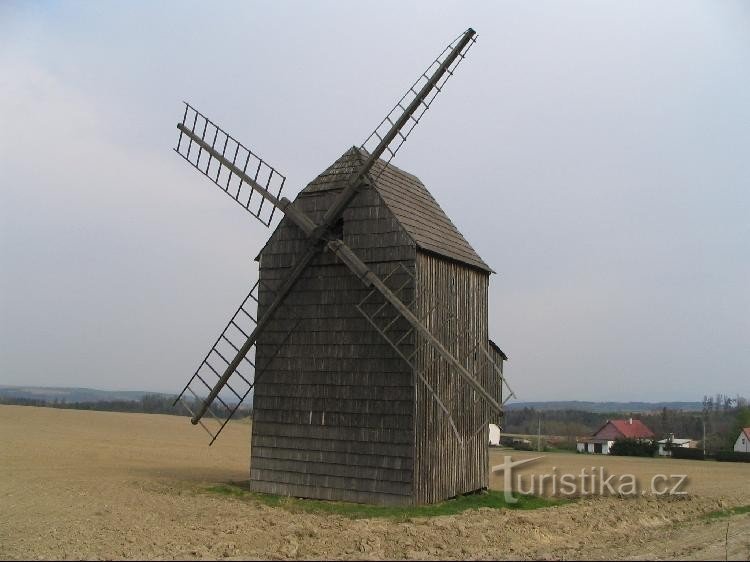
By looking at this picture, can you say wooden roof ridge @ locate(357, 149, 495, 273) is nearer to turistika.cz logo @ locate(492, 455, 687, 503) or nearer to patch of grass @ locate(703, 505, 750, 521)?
turistika.cz logo @ locate(492, 455, 687, 503)

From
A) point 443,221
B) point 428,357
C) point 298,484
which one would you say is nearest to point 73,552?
point 298,484

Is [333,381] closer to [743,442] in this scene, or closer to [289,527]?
[289,527]

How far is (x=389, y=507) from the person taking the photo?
569 inches

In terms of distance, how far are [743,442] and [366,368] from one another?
4790cm

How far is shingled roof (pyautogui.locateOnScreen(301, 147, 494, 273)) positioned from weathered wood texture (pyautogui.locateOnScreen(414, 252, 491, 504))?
12.3 inches

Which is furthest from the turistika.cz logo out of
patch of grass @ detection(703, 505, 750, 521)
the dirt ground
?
patch of grass @ detection(703, 505, 750, 521)

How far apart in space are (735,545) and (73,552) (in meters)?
10.3

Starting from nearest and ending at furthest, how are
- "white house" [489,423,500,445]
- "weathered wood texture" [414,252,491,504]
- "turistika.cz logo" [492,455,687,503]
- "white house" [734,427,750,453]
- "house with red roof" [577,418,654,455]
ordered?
1. "weathered wood texture" [414,252,491,504]
2. "white house" [489,423,500,445]
3. "turistika.cz logo" [492,455,687,503]
4. "white house" [734,427,750,453]
5. "house with red roof" [577,418,654,455]

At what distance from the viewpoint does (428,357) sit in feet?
49.9

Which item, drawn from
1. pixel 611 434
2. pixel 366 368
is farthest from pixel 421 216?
→ pixel 611 434

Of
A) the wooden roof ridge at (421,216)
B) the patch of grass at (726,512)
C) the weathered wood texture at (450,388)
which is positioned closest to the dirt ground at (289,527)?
the patch of grass at (726,512)

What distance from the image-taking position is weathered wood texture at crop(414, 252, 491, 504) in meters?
15.0

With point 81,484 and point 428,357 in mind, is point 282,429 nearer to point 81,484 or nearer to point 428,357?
point 428,357

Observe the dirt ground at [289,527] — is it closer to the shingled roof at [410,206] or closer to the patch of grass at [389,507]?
the patch of grass at [389,507]
